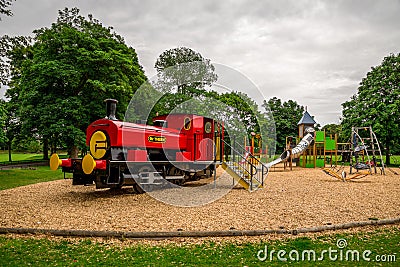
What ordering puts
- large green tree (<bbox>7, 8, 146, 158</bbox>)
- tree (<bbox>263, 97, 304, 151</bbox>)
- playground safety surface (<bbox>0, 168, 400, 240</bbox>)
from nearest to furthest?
playground safety surface (<bbox>0, 168, 400, 240</bbox>) < large green tree (<bbox>7, 8, 146, 158</bbox>) < tree (<bbox>263, 97, 304, 151</bbox>)

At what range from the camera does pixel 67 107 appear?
20.6 metres

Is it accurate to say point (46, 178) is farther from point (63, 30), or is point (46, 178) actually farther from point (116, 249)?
point (116, 249)

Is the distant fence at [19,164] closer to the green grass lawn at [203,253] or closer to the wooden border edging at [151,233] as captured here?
the wooden border edging at [151,233]

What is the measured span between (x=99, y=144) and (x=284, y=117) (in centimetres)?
4712

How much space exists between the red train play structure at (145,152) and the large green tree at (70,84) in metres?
9.74

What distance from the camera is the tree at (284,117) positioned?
165 feet

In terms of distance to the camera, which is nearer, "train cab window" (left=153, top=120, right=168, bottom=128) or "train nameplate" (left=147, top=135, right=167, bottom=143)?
"train nameplate" (left=147, top=135, right=167, bottom=143)

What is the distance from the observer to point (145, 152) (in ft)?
36.3

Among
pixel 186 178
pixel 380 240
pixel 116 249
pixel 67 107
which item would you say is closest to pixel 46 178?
pixel 67 107

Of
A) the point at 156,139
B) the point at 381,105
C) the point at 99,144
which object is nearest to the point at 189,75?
the point at 156,139

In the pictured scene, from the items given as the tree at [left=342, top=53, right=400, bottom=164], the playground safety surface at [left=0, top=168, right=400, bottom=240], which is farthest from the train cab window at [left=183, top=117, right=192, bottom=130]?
the tree at [left=342, top=53, right=400, bottom=164]

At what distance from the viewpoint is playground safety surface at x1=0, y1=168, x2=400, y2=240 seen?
7258 mm

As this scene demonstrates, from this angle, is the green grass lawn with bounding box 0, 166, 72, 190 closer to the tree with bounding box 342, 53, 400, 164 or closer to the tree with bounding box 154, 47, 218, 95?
the tree with bounding box 154, 47, 218, 95

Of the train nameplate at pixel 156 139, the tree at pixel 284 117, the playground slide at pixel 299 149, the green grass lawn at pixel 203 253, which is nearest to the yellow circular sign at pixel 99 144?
the train nameplate at pixel 156 139
